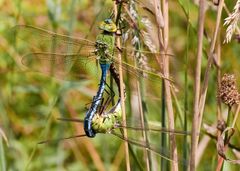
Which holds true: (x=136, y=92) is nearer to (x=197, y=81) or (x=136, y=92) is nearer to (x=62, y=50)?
(x=62, y=50)

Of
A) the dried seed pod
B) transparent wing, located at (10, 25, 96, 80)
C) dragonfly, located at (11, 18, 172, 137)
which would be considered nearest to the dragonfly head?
dragonfly, located at (11, 18, 172, 137)

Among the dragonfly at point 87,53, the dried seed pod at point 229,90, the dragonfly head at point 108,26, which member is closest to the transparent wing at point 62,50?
the dragonfly at point 87,53

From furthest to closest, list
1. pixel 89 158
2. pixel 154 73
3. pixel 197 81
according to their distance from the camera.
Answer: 1. pixel 89 158
2. pixel 154 73
3. pixel 197 81

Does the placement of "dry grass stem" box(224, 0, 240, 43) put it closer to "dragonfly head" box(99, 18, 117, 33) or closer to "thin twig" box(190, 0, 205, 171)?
"thin twig" box(190, 0, 205, 171)

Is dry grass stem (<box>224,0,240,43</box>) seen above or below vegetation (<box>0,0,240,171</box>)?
above

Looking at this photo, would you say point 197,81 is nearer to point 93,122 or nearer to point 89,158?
point 93,122

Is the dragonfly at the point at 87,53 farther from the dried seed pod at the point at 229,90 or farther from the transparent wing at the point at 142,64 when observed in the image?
the dried seed pod at the point at 229,90

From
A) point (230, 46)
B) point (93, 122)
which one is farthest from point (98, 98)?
point (230, 46)
